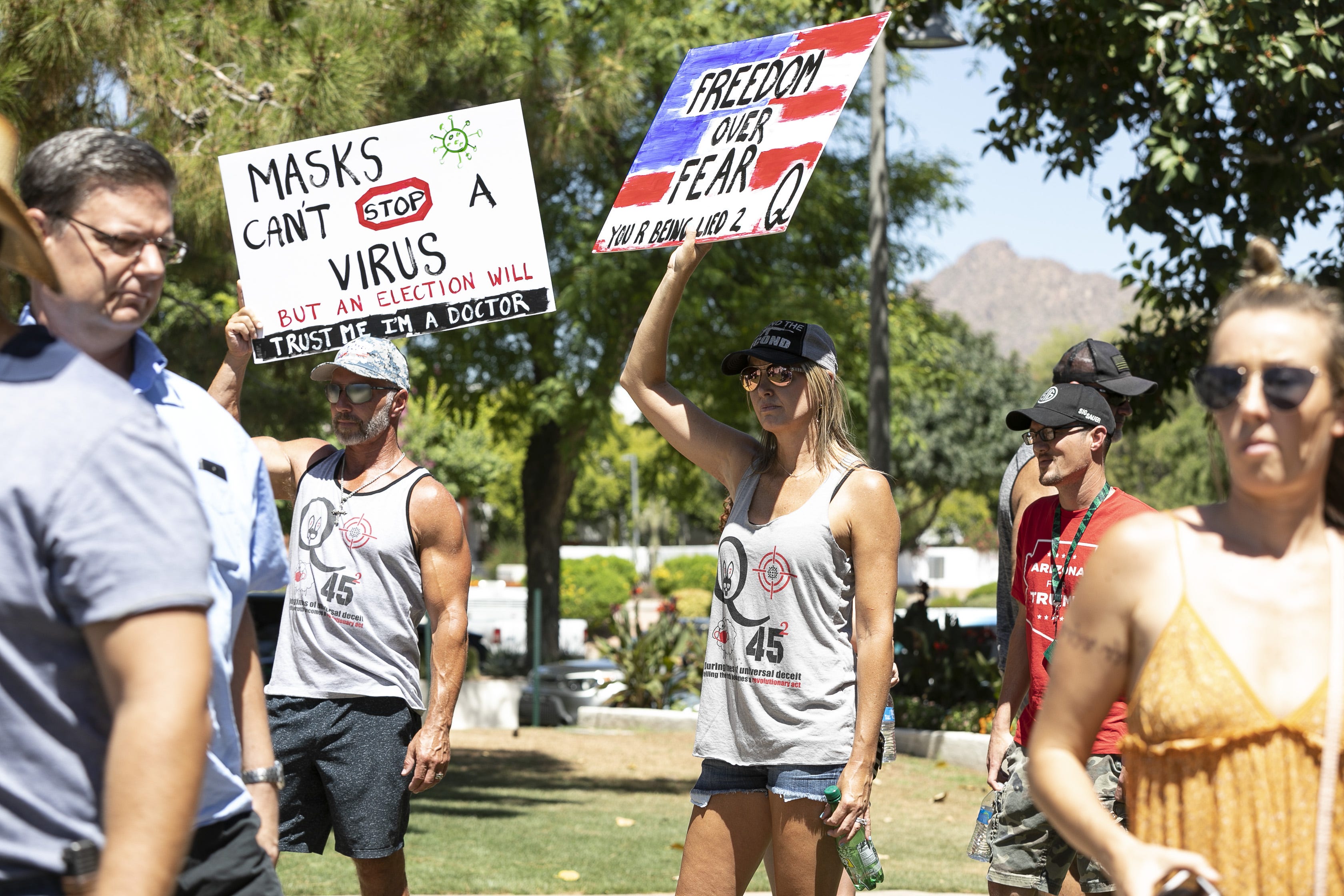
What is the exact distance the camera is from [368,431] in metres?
4.97

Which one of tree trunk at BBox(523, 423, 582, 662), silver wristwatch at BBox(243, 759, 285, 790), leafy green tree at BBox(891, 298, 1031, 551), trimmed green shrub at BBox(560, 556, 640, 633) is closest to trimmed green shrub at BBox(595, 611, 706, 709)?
tree trunk at BBox(523, 423, 582, 662)

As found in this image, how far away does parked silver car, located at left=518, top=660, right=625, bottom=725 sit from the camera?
58.5ft

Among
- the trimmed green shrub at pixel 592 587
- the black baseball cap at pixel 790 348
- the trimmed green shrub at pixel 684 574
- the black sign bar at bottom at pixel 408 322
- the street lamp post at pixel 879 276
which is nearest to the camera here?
the black baseball cap at pixel 790 348

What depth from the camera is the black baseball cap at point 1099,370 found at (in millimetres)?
5199

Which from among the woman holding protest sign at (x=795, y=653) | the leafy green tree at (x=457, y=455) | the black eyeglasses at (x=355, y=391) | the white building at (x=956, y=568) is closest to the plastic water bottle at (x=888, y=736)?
the woman holding protest sign at (x=795, y=653)

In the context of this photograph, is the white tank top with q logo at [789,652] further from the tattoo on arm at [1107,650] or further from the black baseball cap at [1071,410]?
the tattoo on arm at [1107,650]

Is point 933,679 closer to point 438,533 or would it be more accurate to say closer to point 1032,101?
point 1032,101

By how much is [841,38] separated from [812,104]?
292 millimetres

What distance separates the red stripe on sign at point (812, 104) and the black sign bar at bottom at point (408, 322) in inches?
43.3

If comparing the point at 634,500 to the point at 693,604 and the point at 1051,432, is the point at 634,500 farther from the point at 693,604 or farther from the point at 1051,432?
the point at 1051,432

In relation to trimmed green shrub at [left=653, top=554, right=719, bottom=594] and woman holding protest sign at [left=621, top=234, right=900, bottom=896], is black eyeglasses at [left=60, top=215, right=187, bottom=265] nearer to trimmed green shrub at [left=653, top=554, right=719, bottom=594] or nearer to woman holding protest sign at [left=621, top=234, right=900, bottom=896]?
woman holding protest sign at [left=621, top=234, right=900, bottom=896]

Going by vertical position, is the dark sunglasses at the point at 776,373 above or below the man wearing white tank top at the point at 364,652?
above

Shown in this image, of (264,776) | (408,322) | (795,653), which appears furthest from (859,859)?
(408,322)

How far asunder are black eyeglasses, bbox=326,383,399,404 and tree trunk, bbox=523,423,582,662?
1319 cm
